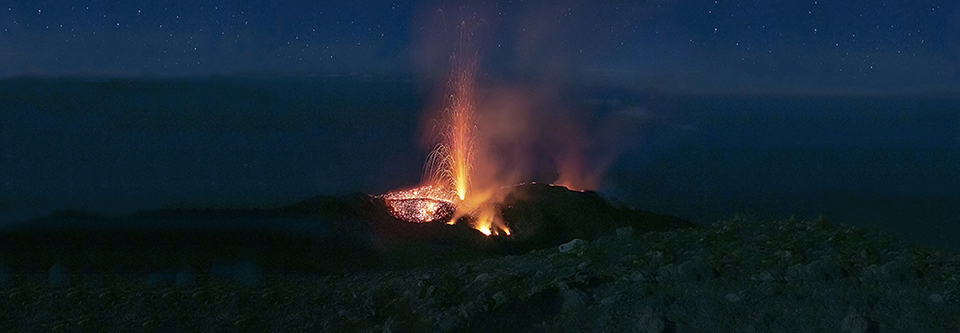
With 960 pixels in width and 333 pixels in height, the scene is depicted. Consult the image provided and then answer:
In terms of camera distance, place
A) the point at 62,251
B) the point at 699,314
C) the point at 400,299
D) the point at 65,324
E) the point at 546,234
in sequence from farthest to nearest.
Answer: the point at 546,234 < the point at 62,251 < the point at 400,299 < the point at 65,324 < the point at 699,314

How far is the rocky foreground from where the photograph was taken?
25.1 ft

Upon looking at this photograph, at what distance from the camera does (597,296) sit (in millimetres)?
8586

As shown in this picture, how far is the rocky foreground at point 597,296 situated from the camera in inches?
301

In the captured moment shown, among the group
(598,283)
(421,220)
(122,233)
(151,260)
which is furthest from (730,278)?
(421,220)

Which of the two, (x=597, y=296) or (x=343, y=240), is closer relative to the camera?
(x=597, y=296)

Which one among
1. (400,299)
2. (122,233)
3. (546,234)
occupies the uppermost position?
(122,233)

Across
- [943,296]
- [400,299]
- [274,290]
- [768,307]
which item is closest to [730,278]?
[768,307]

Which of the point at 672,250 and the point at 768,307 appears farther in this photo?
the point at 672,250

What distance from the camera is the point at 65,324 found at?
874 cm

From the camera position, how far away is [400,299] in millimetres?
10180

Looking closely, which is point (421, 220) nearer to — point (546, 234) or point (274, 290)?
point (546, 234)

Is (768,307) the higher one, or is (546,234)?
(768,307)

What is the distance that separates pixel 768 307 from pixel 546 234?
14.7 meters

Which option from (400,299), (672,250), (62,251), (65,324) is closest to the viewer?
(65,324)
